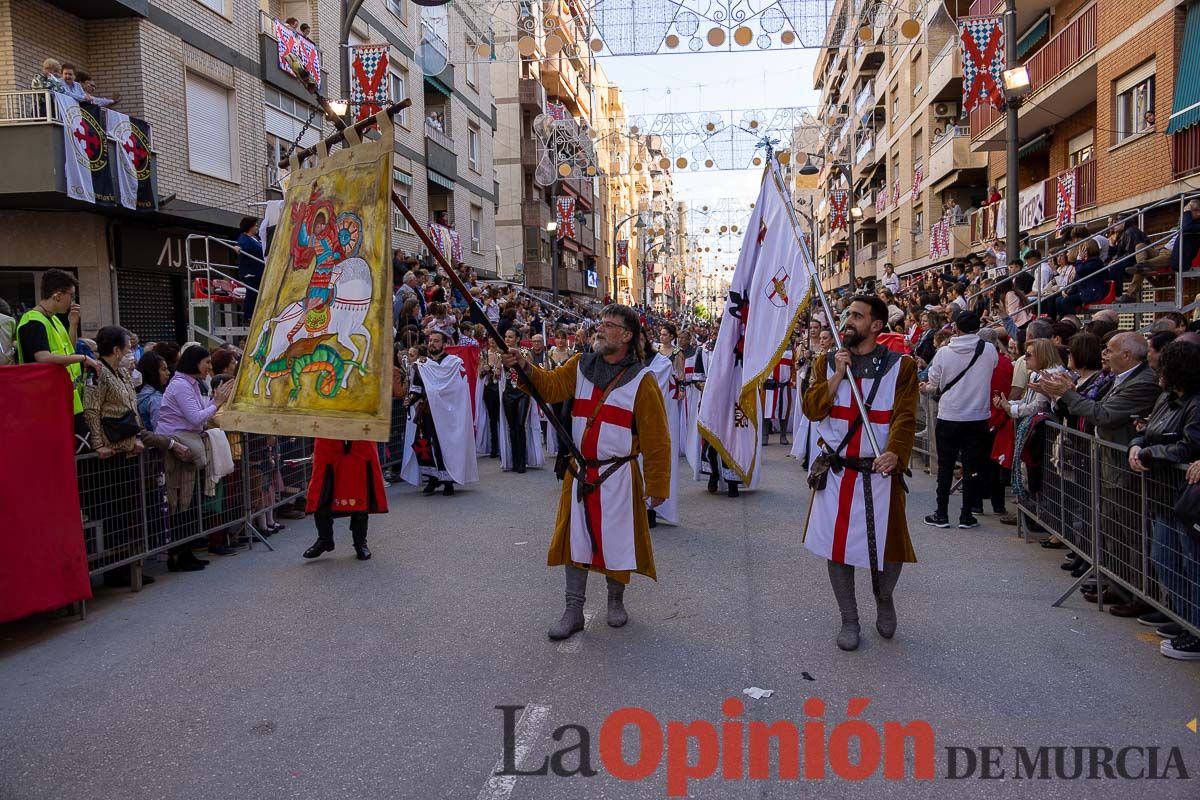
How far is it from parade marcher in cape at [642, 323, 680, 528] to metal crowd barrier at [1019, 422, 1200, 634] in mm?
2839

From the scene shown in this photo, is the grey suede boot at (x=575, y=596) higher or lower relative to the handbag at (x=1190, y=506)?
lower

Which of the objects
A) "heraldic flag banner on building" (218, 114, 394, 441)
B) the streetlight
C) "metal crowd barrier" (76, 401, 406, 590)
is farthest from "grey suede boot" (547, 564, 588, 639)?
the streetlight

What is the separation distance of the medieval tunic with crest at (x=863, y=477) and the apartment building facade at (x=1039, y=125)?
892cm

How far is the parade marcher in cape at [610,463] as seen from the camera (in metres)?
5.59

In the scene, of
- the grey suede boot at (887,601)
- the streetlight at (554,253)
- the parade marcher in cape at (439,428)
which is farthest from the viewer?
the streetlight at (554,253)

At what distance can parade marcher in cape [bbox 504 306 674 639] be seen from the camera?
5594mm

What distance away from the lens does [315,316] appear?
4.66 m

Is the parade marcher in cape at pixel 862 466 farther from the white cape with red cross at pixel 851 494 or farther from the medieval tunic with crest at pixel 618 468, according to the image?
the medieval tunic with crest at pixel 618 468

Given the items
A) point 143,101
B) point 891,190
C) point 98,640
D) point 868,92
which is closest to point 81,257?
point 143,101

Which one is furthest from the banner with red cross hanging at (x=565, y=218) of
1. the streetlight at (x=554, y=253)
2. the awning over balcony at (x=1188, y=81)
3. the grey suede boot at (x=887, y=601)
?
the grey suede boot at (x=887, y=601)

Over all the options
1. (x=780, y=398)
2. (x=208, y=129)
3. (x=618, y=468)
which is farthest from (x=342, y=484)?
(x=208, y=129)

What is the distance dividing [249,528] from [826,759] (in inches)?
246

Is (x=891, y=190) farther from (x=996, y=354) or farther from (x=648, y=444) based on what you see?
(x=648, y=444)

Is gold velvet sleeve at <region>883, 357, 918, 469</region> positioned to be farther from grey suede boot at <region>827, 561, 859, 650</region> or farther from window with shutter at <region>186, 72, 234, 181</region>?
window with shutter at <region>186, 72, 234, 181</region>
